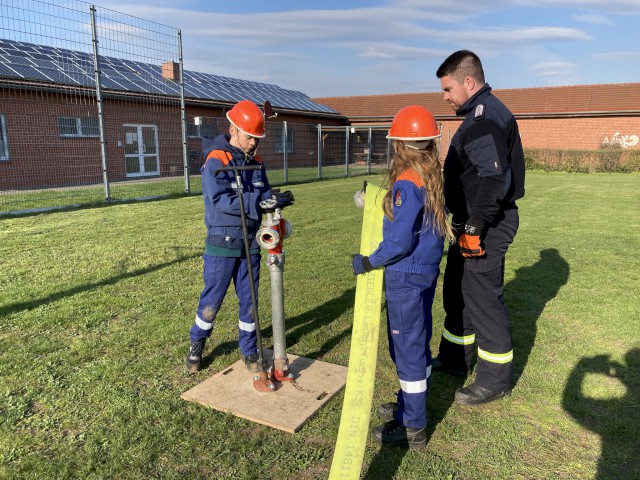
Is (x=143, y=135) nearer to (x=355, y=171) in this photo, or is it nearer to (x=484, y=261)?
(x=355, y=171)

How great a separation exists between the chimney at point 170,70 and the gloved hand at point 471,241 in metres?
12.2

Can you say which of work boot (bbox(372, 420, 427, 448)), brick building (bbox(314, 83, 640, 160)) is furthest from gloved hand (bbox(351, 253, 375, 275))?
brick building (bbox(314, 83, 640, 160))

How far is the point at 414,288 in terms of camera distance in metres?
2.75

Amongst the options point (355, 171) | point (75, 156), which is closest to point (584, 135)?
point (355, 171)

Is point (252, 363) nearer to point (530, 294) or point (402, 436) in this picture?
point (402, 436)

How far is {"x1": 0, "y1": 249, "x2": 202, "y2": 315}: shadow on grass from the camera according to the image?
489cm

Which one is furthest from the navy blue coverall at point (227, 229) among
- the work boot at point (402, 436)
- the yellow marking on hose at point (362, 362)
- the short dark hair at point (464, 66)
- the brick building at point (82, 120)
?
the brick building at point (82, 120)

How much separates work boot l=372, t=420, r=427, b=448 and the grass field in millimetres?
51

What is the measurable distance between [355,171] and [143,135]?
10542mm

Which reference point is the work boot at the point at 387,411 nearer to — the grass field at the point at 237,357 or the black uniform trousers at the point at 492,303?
the grass field at the point at 237,357

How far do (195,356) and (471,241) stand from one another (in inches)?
87.6

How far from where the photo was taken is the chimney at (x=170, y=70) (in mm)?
13445

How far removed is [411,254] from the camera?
2727mm

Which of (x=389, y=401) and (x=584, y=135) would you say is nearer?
(x=389, y=401)
